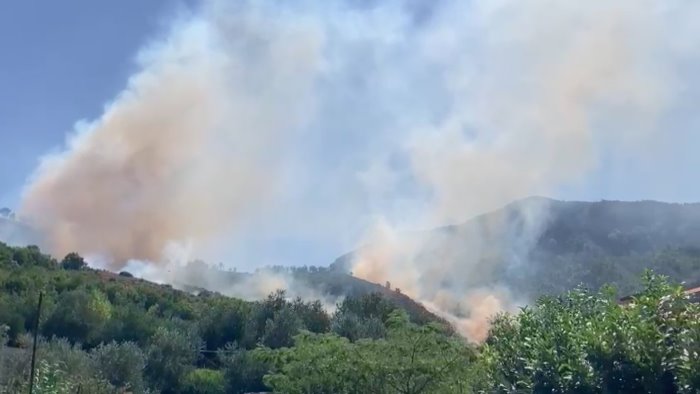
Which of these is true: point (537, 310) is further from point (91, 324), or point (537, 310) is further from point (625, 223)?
point (625, 223)

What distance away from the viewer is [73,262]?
76938mm

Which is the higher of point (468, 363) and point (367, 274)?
point (367, 274)

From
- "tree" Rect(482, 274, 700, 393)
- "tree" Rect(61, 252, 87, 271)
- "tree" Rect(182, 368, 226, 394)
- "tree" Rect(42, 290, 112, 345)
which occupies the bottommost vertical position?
"tree" Rect(482, 274, 700, 393)

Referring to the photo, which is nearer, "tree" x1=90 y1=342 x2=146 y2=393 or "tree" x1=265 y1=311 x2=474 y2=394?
"tree" x1=265 y1=311 x2=474 y2=394

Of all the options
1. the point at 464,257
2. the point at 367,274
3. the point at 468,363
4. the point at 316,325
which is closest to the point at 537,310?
the point at 468,363

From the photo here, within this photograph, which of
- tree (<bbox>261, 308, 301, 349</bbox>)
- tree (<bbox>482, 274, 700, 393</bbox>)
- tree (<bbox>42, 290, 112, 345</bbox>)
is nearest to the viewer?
tree (<bbox>482, 274, 700, 393</bbox>)

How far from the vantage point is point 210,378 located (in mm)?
40062

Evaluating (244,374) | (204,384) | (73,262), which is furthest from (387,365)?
(73,262)

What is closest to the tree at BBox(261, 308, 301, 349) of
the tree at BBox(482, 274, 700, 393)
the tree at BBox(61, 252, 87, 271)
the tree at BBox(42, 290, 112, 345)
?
the tree at BBox(42, 290, 112, 345)

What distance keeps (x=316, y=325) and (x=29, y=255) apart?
31.9 meters

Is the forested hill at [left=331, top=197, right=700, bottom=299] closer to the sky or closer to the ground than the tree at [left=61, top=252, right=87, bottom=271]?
closer to the sky

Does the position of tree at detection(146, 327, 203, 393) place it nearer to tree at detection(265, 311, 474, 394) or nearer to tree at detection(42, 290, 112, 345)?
tree at detection(42, 290, 112, 345)

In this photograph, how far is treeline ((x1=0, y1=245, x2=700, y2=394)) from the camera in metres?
14.3

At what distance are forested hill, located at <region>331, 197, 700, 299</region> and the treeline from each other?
78.2 metres
